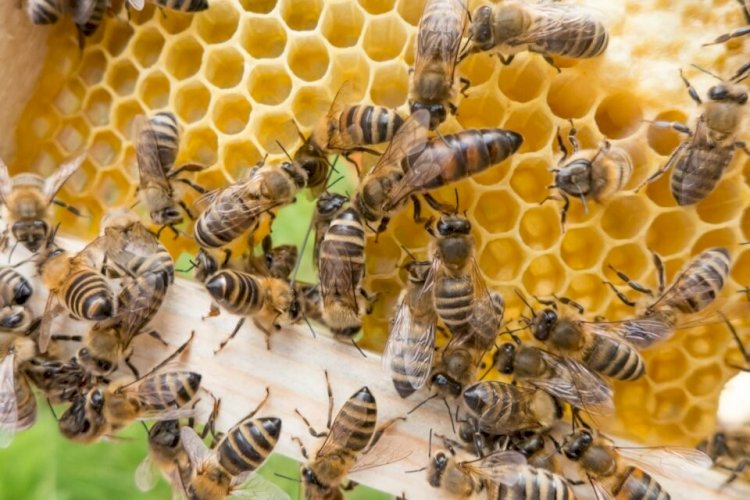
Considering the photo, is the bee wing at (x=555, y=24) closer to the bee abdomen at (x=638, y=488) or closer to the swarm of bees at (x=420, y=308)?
the swarm of bees at (x=420, y=308)

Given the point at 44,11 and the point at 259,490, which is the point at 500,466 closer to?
the point at 259,490

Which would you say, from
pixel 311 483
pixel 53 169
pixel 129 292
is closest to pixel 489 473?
pixel 311 483

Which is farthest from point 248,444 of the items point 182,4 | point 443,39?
point 182,4

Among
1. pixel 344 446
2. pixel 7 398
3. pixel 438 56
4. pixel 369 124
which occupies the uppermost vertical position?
pixel 438 56

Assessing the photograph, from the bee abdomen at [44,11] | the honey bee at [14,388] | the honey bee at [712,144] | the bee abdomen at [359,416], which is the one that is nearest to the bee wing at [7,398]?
the honey bee at [14,388]

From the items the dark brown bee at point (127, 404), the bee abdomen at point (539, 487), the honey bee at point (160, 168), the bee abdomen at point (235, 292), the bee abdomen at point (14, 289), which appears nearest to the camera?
the bee abdomen at point (539, 487)
